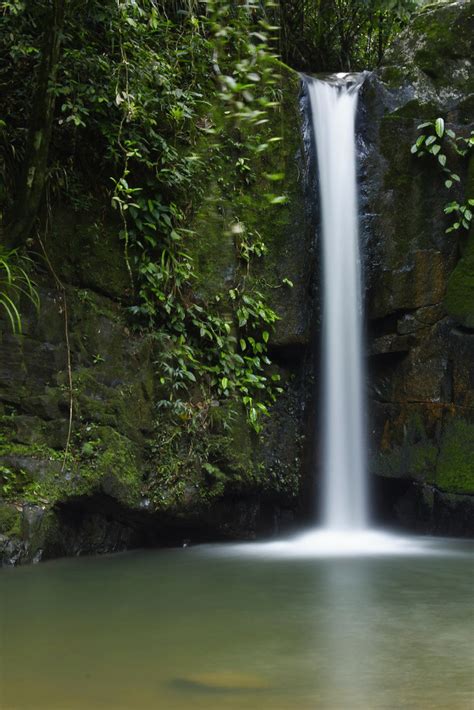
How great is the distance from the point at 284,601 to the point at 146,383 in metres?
2.64

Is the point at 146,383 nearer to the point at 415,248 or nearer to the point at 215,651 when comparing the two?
the point at 415,248

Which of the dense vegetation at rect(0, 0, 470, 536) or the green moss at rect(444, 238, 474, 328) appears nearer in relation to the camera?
the dense vegetation at rect(0, 0, 470, 536)

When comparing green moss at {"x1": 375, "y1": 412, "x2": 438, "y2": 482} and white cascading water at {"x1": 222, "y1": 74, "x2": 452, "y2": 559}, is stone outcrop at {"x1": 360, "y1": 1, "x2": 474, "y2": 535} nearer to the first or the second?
green moss at {"x1": 375, "y1": 412, "x2": 438, "y2": 482}

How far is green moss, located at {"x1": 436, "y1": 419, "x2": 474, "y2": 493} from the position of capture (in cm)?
718

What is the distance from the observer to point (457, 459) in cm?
723

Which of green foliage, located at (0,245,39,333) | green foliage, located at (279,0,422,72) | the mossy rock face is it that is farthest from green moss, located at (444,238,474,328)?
green foliage, located at (279,0,422,72)

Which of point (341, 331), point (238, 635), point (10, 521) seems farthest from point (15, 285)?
point (238, 635)

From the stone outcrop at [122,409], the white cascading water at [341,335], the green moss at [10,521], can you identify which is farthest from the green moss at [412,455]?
the green moss at [10,521]

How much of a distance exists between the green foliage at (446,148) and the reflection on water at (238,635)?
332 cm

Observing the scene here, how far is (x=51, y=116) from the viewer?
616cm

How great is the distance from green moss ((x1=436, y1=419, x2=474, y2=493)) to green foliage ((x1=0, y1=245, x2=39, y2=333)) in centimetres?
373

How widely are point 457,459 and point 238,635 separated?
4.01 m

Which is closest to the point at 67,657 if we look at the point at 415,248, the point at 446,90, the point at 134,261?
the point at 134,261

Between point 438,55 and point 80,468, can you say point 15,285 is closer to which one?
point 80,468
